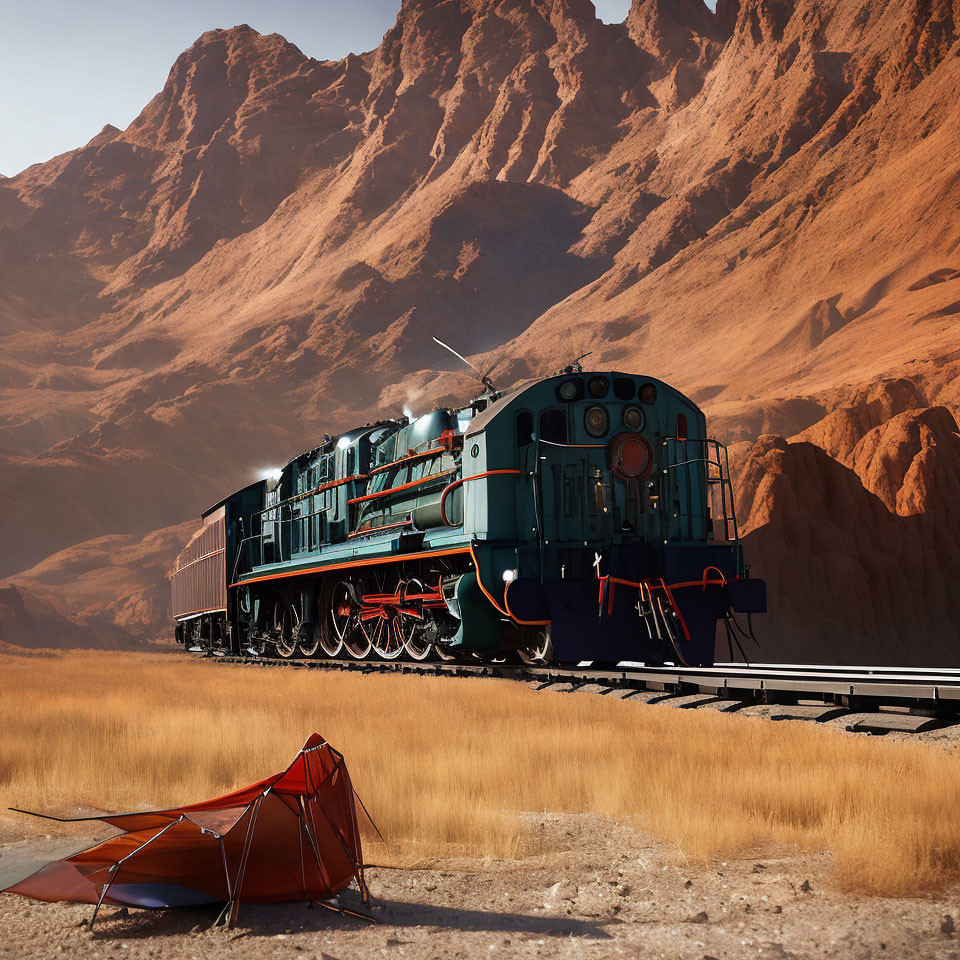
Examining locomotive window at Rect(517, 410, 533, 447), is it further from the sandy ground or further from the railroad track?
the sandy ground

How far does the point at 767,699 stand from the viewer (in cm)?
1111

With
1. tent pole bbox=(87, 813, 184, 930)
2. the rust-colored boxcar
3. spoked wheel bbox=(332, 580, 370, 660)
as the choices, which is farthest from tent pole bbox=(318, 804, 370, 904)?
the rust-colored boxcar

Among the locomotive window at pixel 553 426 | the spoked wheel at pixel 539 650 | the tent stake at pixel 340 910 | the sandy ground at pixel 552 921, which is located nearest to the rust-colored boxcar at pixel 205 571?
the spoked wheel at pixel 539 650

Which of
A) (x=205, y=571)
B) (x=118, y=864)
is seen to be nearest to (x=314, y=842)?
(x=118, y=864)

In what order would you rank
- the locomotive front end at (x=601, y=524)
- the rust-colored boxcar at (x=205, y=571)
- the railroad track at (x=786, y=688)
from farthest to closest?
the rust-colored boxcar at (x=205, y=571), the locomotive front end at (x=601, y=524), the railroad track at (x=786, y=688)

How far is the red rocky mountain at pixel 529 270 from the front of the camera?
101ft

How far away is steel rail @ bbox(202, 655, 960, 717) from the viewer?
→ 387 inches

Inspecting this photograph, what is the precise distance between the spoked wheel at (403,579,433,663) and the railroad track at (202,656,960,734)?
0.66 metres

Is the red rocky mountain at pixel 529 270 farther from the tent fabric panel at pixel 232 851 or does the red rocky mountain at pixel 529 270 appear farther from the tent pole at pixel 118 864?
the tent pole at pixel 118 864

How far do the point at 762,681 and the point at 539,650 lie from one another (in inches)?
179

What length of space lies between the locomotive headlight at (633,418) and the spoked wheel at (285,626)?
10.8 metres

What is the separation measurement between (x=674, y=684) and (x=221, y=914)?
27.0 feet

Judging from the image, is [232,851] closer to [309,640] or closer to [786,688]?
[786,688]

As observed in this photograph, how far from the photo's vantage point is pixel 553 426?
1448 cm
